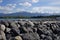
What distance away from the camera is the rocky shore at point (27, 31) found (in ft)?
38.3

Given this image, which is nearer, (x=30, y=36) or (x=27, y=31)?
(x=30, y=36)

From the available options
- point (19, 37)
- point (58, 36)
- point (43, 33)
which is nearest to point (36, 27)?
point (43, 33)

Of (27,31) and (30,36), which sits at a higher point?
(27,31)

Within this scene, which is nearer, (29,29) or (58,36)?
(29,29)

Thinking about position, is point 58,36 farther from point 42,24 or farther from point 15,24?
point 15,24

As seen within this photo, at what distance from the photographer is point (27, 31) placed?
1235 cm

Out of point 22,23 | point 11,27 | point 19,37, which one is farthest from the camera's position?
point 22,23

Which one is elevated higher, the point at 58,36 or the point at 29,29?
the point at 29,29

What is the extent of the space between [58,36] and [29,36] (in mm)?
2573

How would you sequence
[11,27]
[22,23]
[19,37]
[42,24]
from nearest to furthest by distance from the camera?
[19,37], [11,27], [22,23], [42,24]

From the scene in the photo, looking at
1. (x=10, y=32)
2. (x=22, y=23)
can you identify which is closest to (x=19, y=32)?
(x=10, y=32)

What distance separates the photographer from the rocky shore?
38.3 ft

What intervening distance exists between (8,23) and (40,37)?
6.88 feet

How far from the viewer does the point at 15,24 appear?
492 inches
